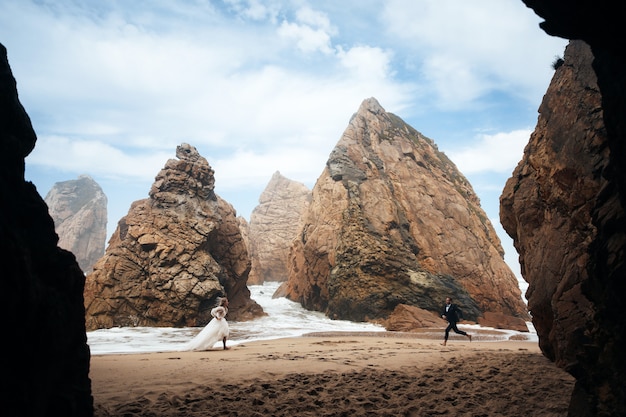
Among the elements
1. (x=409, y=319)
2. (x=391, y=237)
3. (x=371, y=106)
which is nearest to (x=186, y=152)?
(x=391, y=237)

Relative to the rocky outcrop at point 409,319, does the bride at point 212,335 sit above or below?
above

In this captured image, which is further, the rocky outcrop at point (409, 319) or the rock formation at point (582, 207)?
the rocky outcrop at point (409, 319)

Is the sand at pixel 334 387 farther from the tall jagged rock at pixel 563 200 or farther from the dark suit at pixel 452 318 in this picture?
the dark suit at pixel 452 318

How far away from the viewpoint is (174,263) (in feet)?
72.7

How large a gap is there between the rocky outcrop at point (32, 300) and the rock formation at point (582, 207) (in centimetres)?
475

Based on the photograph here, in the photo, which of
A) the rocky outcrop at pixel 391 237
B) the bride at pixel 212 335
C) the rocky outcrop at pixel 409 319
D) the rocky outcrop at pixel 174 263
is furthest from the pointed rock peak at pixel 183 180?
the bride at pixel 212 335

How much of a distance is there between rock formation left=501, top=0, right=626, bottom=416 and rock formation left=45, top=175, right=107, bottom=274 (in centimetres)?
7871

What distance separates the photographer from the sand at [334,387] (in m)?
4.82

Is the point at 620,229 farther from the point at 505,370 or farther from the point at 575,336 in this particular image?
the point at 505,370

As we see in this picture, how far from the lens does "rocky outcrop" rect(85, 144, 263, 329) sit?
20.4 m

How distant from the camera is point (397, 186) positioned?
3144 cm

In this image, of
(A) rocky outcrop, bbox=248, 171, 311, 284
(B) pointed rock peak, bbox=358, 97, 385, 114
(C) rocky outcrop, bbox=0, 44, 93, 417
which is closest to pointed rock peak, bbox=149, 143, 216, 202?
(B) pointed rock peak, bbox=358, 97, 385, 114

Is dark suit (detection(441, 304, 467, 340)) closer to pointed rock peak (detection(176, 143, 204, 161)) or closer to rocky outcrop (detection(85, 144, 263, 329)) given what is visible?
rocky outcrop (detection(85, 144, 263, 329))

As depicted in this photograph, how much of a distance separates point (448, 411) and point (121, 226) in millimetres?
30917
